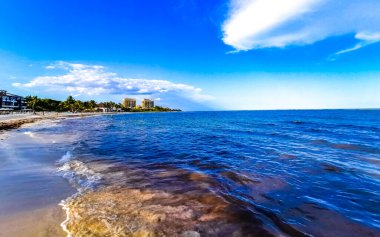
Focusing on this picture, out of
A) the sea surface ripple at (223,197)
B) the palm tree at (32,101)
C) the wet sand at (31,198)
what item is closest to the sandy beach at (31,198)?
the wet sand at (31,198)

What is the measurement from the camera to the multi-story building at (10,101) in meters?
124

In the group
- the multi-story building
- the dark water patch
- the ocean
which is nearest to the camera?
the ocean

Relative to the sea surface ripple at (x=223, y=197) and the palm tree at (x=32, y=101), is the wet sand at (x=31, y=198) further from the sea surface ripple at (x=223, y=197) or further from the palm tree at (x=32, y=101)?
the palm tree at (x=32, y=101)

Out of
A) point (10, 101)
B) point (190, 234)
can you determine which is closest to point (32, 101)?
point (10, 101)

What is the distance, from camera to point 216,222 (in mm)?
6070

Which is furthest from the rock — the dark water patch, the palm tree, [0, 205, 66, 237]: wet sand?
the palm tree

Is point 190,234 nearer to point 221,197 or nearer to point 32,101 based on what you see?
point 221,197

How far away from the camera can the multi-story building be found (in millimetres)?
124306

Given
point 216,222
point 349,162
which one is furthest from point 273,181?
point 349,162

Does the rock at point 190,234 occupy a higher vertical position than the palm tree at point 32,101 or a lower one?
lower

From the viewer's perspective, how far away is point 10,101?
134 m

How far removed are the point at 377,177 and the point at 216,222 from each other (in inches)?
361

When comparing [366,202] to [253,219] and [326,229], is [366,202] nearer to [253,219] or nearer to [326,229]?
[326,229]

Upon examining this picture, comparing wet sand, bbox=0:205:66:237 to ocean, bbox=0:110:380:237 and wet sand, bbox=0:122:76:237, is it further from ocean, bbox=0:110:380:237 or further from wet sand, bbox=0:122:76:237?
ocean, bbox=0:110:380:237
